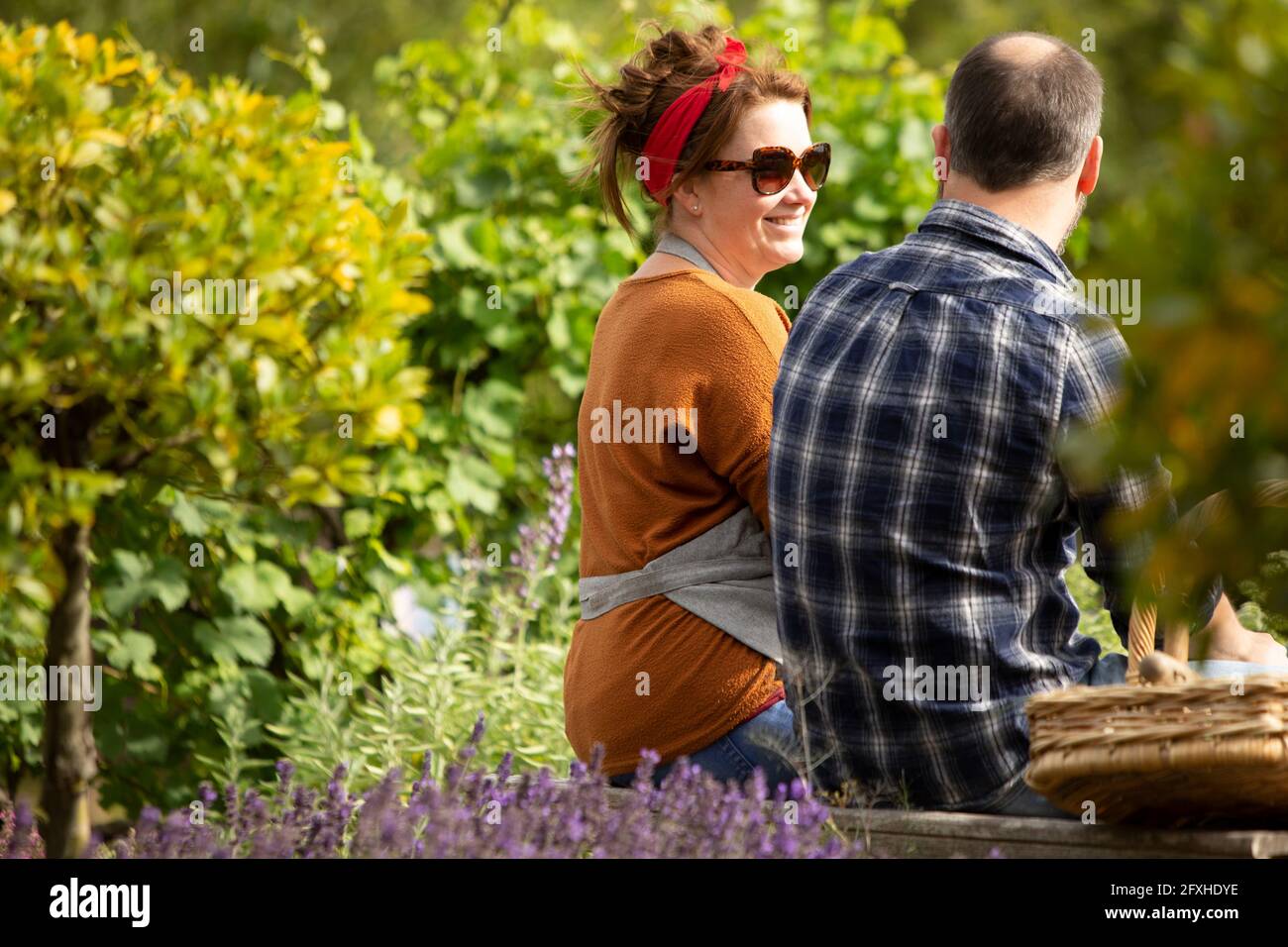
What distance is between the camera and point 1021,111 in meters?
2.45

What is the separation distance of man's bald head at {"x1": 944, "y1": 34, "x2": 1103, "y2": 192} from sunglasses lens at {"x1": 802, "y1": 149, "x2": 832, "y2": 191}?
0.59 metres

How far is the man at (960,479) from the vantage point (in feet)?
7.54

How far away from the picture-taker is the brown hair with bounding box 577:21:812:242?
302 centimetres

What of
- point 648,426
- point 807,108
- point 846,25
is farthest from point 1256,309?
point 846,25

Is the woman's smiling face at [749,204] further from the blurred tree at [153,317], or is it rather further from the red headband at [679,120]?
the blurred tree at [153,317]

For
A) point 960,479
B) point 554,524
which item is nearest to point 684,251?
point 960,479

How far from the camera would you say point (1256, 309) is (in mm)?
1049

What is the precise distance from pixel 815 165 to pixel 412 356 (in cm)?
195

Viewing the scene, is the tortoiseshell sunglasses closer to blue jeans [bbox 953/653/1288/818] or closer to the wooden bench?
blue jeans [bbox 953/653/1288/818]

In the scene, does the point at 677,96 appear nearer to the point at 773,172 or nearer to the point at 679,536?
the point at 773,172

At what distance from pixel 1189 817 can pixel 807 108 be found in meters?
1.81

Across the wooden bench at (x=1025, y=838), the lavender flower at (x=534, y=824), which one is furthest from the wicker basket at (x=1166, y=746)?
the lavender flower at (x=534, y=824)

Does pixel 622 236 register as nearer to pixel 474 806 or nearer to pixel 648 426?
pixel 648 426

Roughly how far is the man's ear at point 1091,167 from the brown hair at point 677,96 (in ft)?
2.44
